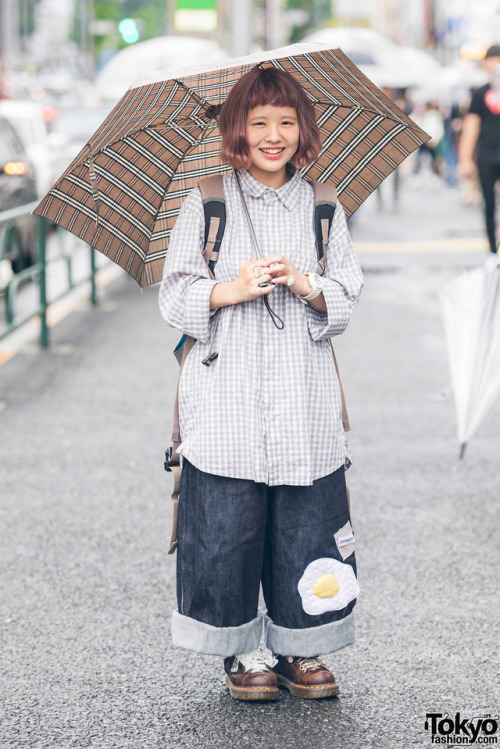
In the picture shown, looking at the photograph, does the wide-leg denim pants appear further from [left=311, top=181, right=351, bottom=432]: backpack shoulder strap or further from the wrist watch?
the wrist watch

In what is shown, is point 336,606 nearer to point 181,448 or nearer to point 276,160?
point 181,448

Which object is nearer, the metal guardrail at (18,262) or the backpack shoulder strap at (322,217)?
the backpack shoulder strap at (322,217)

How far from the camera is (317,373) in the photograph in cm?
306

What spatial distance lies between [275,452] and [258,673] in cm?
66

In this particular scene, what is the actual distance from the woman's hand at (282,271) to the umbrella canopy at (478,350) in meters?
1.98

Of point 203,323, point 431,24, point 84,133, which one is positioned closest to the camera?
point 203,323

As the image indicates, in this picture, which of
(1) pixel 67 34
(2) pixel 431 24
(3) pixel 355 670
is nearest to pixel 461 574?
(3) pixel 355 670

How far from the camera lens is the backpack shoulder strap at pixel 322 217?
10.1 ft

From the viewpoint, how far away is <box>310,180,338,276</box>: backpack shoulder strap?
3068 mm

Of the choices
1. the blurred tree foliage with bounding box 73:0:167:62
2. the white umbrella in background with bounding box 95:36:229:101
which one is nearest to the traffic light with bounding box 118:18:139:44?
→ the white umbrella in background with bounding box 95:36:229:101

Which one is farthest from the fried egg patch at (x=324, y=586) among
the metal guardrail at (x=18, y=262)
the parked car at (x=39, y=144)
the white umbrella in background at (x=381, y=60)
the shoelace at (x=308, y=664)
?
the white umbrella in background at (x=381, y=60)

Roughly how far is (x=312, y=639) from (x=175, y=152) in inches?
56.1

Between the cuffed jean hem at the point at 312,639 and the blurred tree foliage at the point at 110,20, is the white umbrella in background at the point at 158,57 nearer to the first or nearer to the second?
the cuffed jean hem at the point at 312,639

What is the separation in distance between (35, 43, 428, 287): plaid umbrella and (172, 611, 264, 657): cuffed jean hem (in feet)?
3.18
